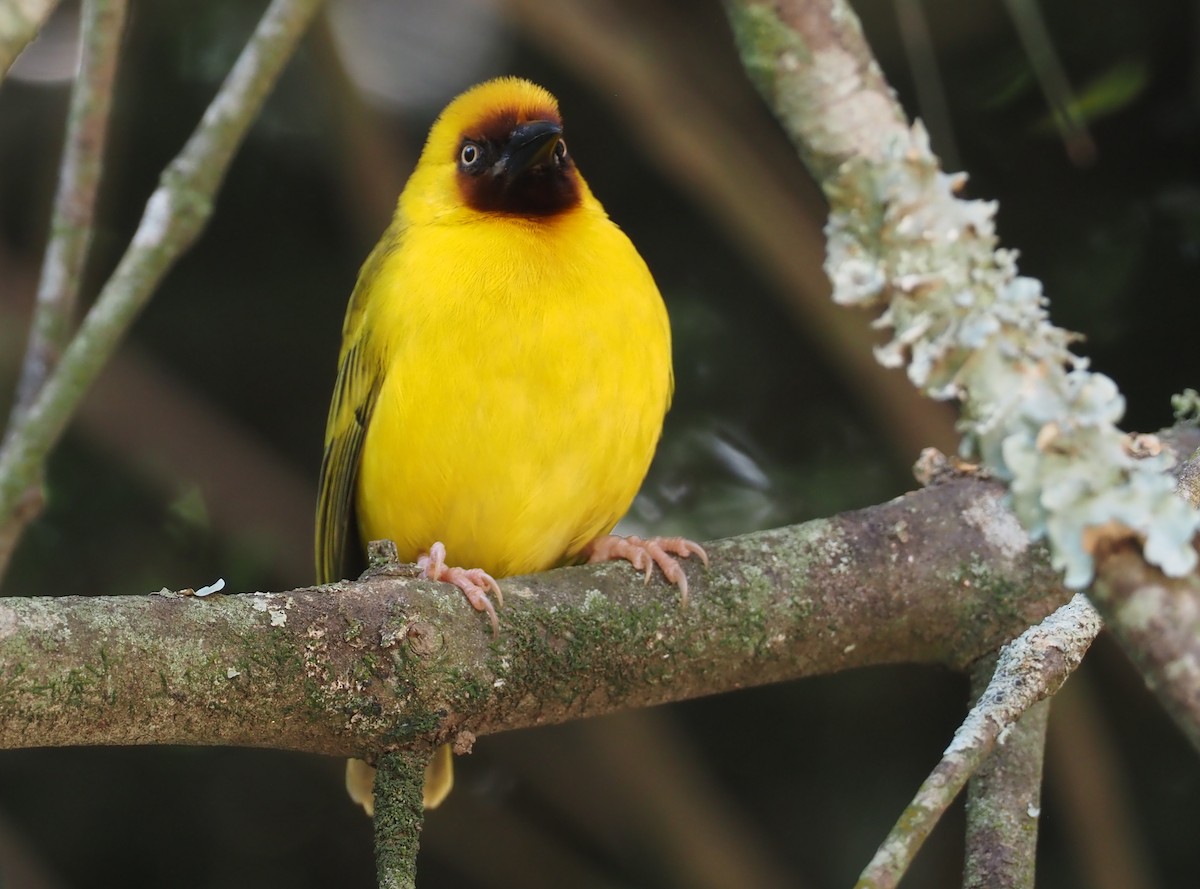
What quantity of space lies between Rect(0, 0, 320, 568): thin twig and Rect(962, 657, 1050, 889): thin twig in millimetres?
1341

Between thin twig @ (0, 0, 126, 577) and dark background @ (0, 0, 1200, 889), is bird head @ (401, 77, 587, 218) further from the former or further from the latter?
thin twig @ (0, 0, 126, 577)

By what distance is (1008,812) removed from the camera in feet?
6.70

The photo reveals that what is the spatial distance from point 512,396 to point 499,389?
0.09 feet

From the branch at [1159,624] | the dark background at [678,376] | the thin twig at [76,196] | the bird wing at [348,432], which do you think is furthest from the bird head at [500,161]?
the branch at [1159,624]

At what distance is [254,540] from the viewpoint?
11.4 ft

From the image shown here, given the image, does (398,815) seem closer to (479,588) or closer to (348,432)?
(479,588)

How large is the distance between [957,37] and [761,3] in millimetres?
2375

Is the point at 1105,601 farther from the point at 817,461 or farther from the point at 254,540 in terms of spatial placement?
the point at 254,540

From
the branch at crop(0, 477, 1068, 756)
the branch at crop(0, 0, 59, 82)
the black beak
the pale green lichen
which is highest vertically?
the black beak

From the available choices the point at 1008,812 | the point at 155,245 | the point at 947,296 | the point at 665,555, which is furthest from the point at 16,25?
the point at 1008,812

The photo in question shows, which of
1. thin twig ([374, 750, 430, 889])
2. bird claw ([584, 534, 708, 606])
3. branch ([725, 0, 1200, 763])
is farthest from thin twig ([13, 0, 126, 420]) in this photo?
branch ([725, 0, 1200, 763])

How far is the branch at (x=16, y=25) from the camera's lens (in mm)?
1559

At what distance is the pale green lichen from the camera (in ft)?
3.34

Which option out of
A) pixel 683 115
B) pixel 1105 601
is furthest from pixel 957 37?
pixel 1105 601
